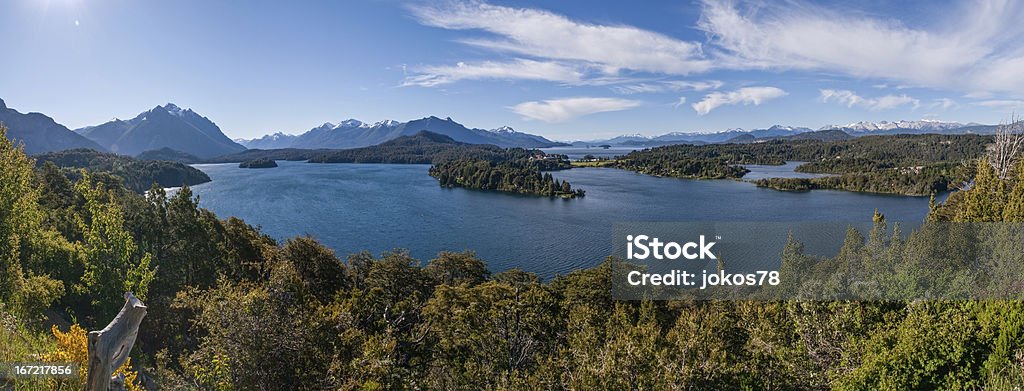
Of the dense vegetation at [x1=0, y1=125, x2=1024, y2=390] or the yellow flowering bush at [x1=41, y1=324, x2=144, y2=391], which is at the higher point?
the yellow flowering bush at [x1=41, y1=324, x2=144, y2=391]

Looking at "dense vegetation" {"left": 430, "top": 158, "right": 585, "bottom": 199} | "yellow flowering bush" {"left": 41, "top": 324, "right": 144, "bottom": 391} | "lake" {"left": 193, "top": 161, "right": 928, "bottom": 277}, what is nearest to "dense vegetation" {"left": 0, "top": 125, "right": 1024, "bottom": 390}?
"yellow flowering bush" {"left": 41, "top": 324, "right": 144, "bottom": 391}

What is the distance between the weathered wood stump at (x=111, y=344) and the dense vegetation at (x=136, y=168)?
337ft

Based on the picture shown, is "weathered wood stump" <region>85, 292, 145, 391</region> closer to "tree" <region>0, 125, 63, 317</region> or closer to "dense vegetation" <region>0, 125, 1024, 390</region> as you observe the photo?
"dense vegetation" <region>0, 125, 1024, 390</region>

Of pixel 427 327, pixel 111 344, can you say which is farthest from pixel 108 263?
pixel 111 344

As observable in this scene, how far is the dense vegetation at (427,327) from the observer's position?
910cm

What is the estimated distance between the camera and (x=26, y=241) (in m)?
15.6

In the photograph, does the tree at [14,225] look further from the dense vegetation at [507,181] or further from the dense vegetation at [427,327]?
Answer: the dense vegetation at [507,181]

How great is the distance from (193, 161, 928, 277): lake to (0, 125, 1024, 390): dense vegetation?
18.9 metres

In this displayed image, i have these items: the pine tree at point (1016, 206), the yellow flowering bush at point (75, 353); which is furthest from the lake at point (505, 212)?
the yellow flowering bush at point (75, 353)

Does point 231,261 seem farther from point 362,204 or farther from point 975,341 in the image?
point 362,204

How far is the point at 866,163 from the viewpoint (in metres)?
128

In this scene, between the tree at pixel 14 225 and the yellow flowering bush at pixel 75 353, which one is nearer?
the yellow flowering bush at pixel 75 353

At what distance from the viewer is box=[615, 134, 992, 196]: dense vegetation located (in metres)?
91.2

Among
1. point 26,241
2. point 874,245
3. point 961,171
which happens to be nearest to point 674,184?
point 961,171
